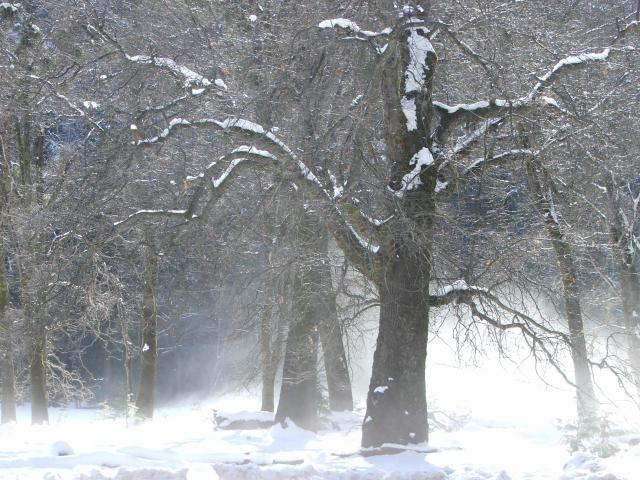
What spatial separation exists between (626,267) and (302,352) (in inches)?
284

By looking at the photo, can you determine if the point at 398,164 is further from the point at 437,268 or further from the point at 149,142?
the point at 149,142

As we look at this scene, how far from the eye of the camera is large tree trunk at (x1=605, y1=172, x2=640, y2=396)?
47.4 feet

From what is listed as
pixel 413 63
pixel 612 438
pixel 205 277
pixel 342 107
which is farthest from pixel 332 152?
pixel 612 438

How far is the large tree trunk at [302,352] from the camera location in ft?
35.1

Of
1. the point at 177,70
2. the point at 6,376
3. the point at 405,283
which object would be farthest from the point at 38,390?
the point at 405,283

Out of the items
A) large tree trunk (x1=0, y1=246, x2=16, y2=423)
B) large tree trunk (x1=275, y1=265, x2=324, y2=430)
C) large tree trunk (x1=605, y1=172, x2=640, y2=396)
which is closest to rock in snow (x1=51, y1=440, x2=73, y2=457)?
large tree trunk (x1=275, y1=265, x2=324, y2=430)

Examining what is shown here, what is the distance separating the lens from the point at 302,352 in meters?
11.4

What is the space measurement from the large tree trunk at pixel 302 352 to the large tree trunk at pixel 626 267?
560 cm

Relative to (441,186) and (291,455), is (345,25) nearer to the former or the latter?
(441,186)

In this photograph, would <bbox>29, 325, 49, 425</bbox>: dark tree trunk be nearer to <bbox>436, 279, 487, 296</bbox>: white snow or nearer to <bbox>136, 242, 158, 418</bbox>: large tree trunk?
<bbox>136, 242, 158, 418</bbox>: large tree trunk

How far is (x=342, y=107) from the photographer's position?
10.6 metres

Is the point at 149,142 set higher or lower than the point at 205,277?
higher

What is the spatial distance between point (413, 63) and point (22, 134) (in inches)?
446

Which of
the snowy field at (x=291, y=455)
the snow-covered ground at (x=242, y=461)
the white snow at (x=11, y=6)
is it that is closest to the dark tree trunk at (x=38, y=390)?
the snowy field at (x=291, y=455)
